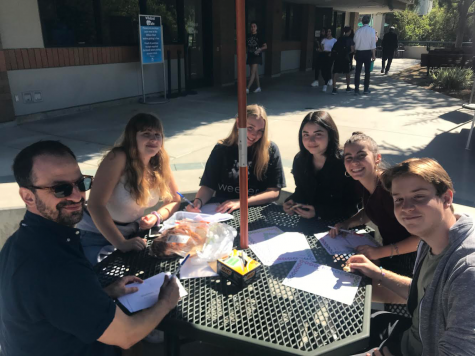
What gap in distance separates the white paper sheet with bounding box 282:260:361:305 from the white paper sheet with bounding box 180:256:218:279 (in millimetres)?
337

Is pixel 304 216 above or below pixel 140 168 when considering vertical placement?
below

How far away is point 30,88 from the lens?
258 inches

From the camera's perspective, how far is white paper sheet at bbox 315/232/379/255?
182 cm

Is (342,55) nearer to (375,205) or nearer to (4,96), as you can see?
(4,96)

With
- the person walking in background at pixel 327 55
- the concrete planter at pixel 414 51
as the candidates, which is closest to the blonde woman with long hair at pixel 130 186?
the person walking in background at pixel 327 55

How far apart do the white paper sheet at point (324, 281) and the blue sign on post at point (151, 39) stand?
746 centimetres

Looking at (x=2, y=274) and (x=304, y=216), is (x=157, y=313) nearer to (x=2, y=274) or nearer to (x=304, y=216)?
(x=2, y=274)

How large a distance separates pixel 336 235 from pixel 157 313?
106 centimetres

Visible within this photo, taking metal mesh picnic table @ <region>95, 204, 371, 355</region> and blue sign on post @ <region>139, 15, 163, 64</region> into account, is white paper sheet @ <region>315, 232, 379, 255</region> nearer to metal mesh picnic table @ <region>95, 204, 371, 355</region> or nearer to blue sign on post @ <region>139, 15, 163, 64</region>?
metal mesh picnic table @ <region>95, 204, 371, 355</region>

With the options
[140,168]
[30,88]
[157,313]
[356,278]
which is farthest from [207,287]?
[30,88]

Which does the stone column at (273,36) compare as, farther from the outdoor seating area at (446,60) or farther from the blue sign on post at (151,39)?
the blue sign on post at (151,39)

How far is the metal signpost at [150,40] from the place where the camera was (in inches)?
310

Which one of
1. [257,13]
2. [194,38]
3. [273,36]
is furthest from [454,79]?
[194,38]

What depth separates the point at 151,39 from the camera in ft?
26.7
